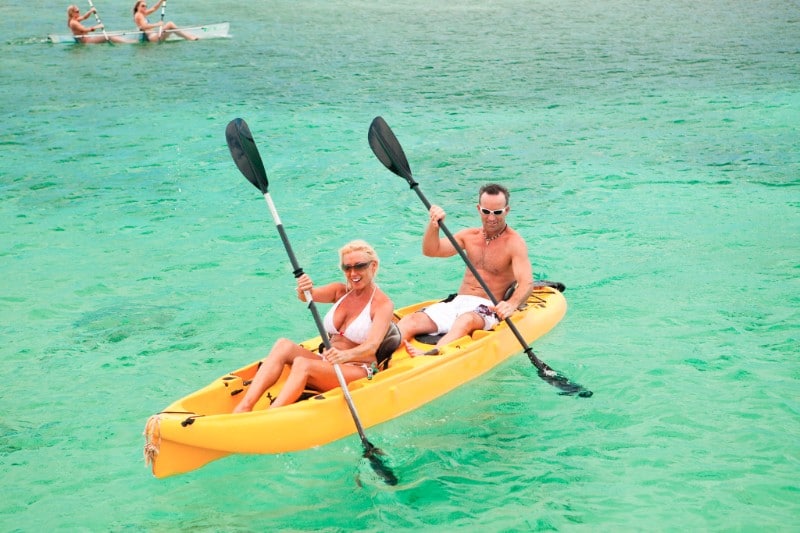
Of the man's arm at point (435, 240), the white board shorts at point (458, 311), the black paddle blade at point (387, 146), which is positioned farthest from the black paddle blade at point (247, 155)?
the white board shorts at point (458, 311)

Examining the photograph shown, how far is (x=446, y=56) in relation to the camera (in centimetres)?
2122

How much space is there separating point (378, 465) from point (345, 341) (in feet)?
3.07

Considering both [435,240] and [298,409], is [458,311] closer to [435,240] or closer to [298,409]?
[435,240]

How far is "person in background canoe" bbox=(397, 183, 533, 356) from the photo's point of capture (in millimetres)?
7113

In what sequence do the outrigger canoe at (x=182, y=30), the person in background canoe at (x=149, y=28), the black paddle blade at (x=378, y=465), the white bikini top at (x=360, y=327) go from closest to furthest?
the black paddle blade at (x=378, y=465)
the white bikini top at (x=360, y=327)
the person in background canoe at (x=149, y=28)
the outrigger canoe at (x=182, y=30)

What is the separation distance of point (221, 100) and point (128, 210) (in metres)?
6.03

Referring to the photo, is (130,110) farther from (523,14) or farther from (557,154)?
(523,14)

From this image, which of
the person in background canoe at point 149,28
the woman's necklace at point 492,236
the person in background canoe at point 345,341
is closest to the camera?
the person in background canoe at point 345,341

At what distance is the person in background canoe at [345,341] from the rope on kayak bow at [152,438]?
57 cm

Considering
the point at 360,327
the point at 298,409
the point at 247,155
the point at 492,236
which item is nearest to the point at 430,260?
the point at 492,236

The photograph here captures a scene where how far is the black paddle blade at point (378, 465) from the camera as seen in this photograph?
598cm

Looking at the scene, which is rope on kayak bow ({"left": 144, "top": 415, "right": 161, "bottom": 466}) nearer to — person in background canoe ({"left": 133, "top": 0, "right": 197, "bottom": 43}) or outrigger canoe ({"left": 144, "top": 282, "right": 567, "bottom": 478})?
outrigger canoe ({"left": 144, "top": 282, "right": 567, "bottom": 478})

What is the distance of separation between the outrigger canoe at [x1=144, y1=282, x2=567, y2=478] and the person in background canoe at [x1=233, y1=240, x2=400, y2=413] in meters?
0.11

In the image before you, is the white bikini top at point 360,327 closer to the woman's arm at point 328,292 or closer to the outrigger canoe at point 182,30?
the woman's arm at point 328,292
